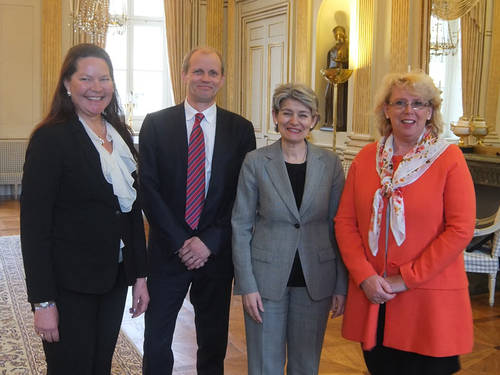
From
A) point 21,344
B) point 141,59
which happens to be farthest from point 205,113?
point 141,59

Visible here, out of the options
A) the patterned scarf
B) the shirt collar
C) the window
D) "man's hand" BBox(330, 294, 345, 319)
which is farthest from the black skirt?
the window

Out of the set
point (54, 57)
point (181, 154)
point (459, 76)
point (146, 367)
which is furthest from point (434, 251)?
point (54, 57)

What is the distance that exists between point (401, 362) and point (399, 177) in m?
0.68

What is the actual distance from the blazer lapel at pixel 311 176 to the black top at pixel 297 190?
26 millimetres

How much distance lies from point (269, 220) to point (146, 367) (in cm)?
91

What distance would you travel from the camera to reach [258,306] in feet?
7.20

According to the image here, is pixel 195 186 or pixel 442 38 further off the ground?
pixel 442 38

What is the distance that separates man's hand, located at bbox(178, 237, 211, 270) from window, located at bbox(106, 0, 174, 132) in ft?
25.4

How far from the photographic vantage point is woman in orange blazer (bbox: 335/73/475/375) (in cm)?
196

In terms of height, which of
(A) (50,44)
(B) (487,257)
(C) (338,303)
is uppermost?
(A) (50,44)

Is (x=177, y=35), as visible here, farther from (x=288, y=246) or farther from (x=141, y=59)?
(x=288, y=246)

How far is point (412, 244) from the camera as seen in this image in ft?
6.57

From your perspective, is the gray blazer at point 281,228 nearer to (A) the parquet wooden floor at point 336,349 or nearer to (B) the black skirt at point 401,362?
(B) the black skirt at point 401,362

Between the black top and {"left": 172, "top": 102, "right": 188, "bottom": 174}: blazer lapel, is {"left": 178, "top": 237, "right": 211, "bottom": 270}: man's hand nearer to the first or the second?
{"left": 172, "top": 102, "right": 188, "bottom": 174}: blazer lapel
